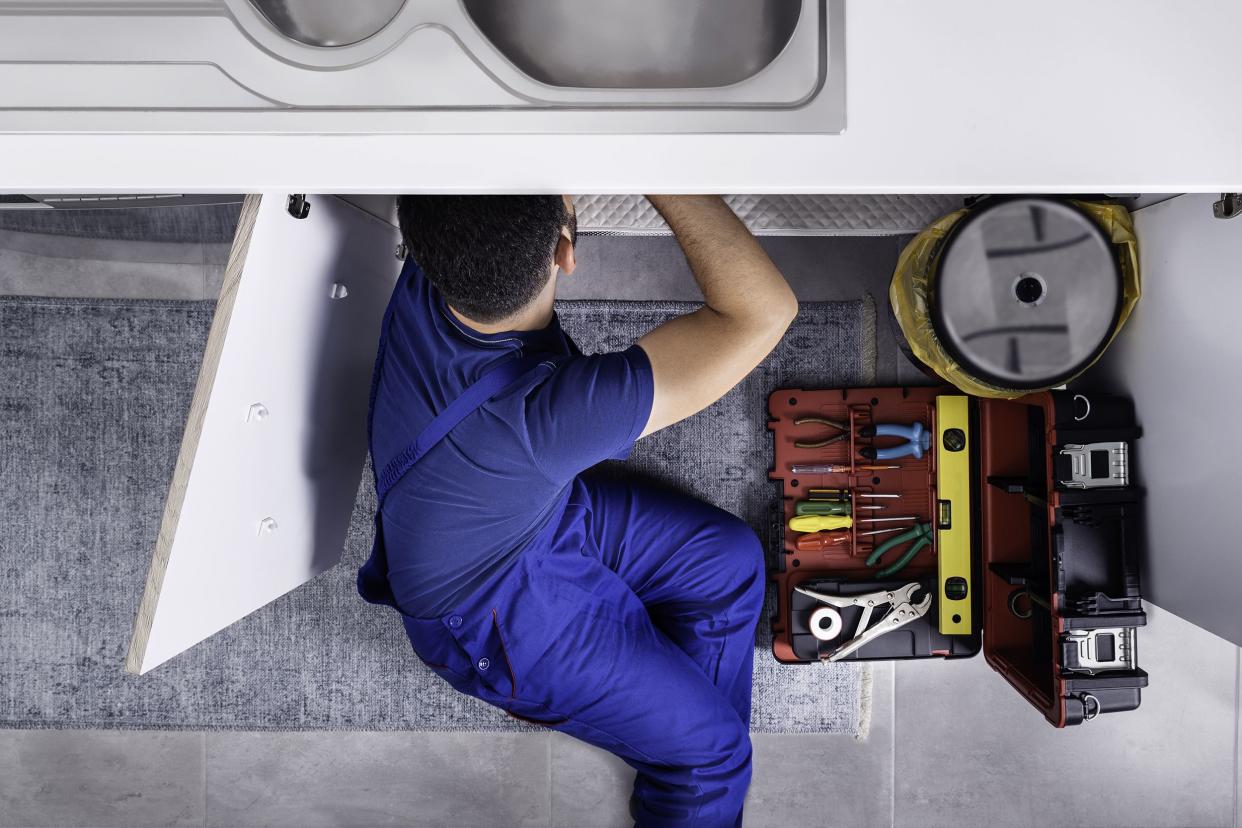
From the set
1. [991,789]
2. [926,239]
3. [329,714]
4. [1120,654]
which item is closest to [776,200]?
[926,239]

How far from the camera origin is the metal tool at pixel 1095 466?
1118 mm

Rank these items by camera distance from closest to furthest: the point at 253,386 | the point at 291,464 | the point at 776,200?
the point at 253,386, the point at 291,464, the point at 776,200

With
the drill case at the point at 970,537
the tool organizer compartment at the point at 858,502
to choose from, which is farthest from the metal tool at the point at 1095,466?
the tool organizer compartment at the point at 858,502

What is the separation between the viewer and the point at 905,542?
142cm

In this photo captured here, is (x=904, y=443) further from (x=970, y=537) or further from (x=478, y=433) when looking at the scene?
(x=478, y=433)

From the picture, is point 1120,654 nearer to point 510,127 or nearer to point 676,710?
point 676,710

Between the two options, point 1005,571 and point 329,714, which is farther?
point 329,714

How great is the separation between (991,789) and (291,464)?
1.52 metres

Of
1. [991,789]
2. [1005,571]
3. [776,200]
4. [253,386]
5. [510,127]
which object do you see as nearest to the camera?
[510,127]

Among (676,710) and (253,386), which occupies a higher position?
(253,386)

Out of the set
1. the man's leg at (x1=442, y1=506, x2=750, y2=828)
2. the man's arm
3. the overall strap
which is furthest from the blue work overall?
the man's arm

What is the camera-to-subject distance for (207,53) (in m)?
0.65

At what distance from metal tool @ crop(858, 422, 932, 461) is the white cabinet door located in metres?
0.33

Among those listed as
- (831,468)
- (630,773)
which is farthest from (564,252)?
(630,773)
